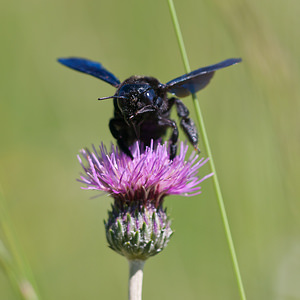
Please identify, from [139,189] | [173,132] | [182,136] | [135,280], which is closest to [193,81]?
[173,132]

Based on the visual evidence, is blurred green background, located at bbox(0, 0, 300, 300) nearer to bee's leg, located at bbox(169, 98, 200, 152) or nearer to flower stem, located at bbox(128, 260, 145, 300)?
bee's leg, located at bbox(169, 98, 200, 152)

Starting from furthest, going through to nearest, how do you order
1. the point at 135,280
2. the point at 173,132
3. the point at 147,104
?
the point at 173,132
the point at 147,104
the point at 135,280

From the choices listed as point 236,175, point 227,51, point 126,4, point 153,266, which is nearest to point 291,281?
point 236,175

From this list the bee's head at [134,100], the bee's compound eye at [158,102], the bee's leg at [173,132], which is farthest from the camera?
the bee's leg at [173,132]

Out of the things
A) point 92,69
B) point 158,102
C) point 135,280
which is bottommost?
point 135,280

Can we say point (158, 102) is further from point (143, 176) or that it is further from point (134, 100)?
point (143, 176)

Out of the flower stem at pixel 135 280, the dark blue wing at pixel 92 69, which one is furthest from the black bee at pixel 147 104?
the flower stem at pixel 135 280

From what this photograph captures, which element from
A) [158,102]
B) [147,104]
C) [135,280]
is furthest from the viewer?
[158,102]

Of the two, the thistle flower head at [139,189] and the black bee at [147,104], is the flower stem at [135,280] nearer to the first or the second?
the thistle flower head at [139,189]
